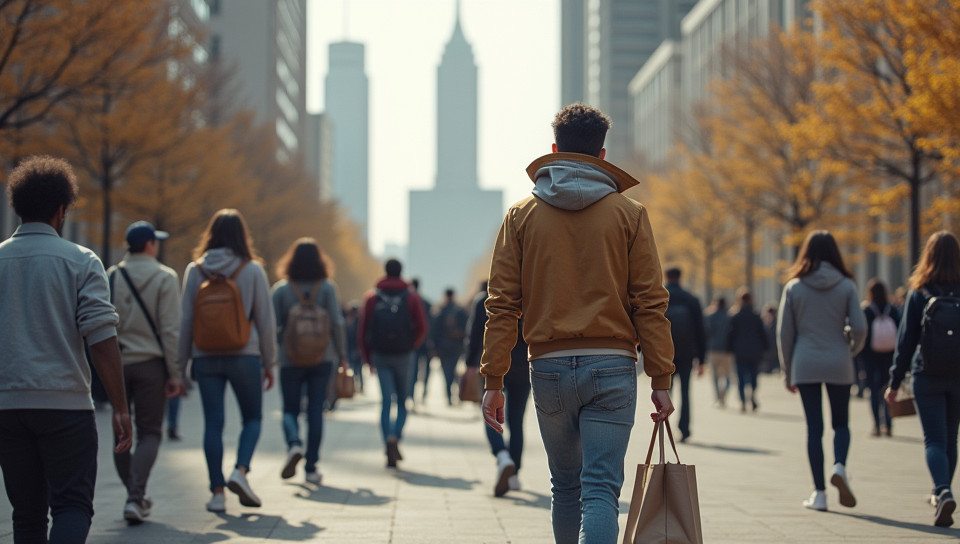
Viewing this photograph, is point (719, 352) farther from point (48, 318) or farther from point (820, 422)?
point (48, 318)

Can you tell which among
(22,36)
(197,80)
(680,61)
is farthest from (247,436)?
(680,61)

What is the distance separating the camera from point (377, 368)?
10523mm

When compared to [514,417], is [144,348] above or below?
above

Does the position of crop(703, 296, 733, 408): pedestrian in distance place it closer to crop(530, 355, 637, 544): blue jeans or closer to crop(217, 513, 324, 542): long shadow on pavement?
crop(217, 513, 324, 542): long shadow on pavement

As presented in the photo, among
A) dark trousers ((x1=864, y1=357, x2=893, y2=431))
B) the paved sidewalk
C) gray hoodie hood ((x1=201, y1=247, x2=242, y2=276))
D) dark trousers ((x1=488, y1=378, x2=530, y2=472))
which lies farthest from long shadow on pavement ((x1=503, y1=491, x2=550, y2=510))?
dark trousers ((x1=864, y1=357, x2=893, y2=431))

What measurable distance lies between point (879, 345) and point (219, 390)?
9030 millimetres

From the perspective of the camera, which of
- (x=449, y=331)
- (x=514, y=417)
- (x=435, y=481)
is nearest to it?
(x=514, y=417)

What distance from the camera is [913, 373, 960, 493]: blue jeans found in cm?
720

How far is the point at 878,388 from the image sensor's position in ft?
47.5

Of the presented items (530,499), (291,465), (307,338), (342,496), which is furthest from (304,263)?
(530,499)

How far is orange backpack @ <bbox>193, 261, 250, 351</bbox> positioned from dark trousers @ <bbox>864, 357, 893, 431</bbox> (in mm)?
9011

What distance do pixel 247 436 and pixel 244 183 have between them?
29245 millimetres

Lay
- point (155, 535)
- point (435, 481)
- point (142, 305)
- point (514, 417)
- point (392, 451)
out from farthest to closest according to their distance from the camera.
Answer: point (392, 451) < point (435, 481) < point (514, 417) < point (142, 305) < point (155, 535)

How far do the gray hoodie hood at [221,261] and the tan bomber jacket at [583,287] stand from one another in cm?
346
